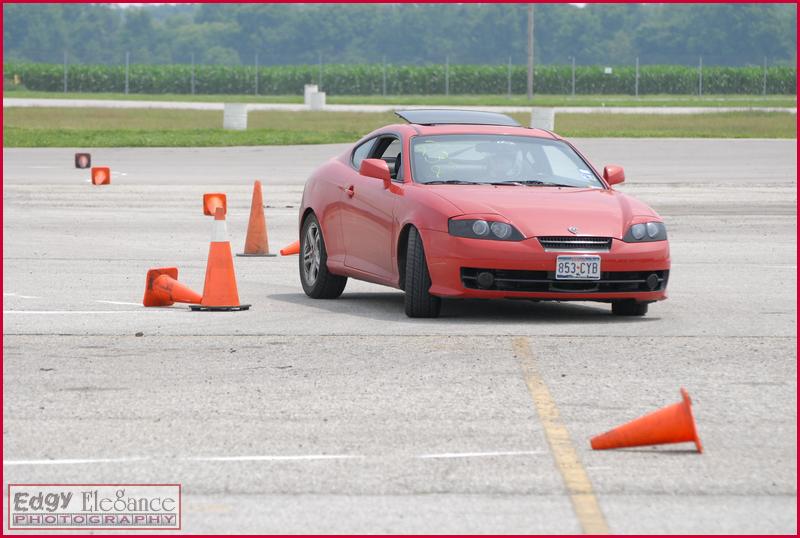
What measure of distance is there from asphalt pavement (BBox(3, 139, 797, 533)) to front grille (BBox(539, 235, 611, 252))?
0.52 metres

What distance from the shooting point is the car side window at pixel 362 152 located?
1330 cm

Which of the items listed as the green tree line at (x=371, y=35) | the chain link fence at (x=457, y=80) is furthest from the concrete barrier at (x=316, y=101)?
the green tree line at (x=371, y=35)

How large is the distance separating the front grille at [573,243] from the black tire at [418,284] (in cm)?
83

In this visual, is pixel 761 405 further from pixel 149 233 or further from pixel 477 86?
pixel 477 86

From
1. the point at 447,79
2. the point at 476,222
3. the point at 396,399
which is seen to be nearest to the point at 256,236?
the point at 476,222

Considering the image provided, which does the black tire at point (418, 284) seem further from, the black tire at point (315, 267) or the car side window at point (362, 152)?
the car side window at point (362, 152)

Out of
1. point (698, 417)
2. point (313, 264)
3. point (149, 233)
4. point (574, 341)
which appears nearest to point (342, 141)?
point (149, 233)

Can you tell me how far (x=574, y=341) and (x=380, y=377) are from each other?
73.6 inches

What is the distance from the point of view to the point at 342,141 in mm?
41094

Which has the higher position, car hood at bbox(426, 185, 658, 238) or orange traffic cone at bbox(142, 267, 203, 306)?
car hood at bbox(426, 185, 658, 238)

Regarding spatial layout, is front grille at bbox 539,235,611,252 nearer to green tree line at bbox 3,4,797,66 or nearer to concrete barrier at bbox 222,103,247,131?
concrete barrier at bbox 222,103,247,131

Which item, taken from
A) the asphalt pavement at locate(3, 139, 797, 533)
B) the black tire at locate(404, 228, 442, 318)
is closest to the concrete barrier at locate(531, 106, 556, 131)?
the asphalt pavement at locate(3, 139, 797, 533)

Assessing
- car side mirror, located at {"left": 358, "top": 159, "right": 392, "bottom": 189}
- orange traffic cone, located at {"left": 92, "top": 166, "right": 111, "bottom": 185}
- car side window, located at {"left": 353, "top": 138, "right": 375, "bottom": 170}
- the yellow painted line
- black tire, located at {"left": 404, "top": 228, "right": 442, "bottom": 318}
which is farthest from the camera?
orange traffic cone, located at {"left": 92, "top": 166, "right": 111, "bottom": 185}

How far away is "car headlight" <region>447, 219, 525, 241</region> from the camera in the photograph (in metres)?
11.3
